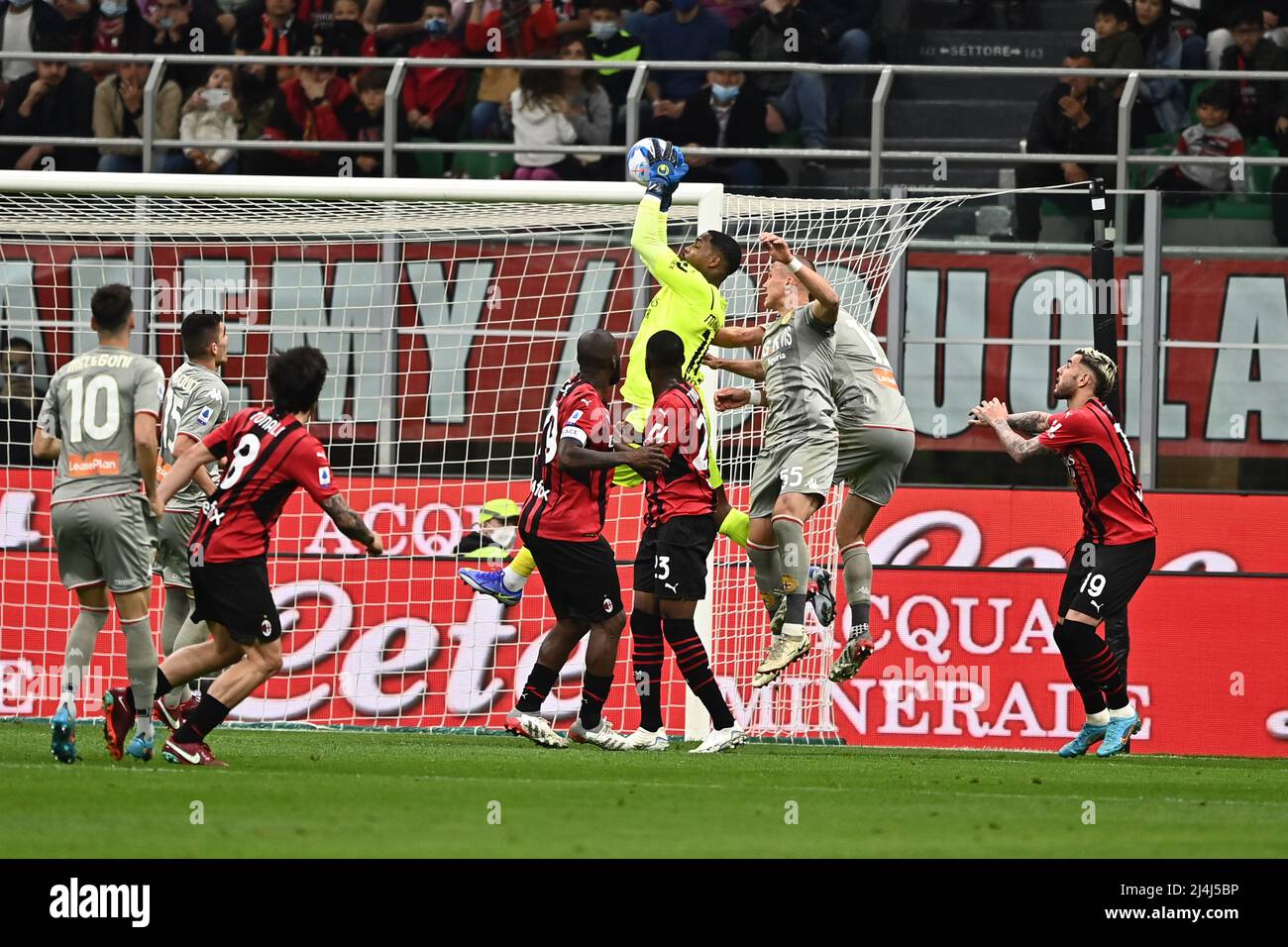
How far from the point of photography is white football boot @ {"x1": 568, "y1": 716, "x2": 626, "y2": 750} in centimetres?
1027

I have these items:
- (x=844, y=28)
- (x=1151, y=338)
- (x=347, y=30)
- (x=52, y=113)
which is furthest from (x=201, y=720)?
(x=844, y=28)

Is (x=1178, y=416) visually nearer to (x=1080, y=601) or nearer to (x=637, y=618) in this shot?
(x=1080, y=601)

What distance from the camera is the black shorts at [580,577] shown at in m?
9.92

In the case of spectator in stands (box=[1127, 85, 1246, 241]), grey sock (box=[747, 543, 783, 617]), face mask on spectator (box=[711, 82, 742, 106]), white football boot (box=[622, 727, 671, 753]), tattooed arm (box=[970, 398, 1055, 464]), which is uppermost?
face mask on spectator (box=[711, 82, 742, 106])

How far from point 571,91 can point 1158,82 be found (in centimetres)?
461

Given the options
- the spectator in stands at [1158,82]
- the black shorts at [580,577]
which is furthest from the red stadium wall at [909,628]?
the spectator in stands at [1158,82]

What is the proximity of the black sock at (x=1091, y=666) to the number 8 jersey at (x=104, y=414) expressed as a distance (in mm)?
5146

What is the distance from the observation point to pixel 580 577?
9922 mm

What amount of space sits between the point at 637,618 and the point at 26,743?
3302 millimetres

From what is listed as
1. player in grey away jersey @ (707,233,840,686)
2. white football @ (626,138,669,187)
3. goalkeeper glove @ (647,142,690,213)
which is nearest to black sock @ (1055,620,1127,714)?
player in grey away jersey @ (707,233,840,686)

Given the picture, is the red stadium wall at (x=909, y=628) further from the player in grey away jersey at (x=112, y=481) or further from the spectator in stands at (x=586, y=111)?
the player in grey away jersey at (x=112, y=481)

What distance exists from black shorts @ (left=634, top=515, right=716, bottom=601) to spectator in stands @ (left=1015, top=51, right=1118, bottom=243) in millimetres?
5288

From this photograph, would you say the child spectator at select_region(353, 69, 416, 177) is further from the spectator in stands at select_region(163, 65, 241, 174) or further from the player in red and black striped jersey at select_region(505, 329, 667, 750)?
the player in red and black striped jersey at select_region(505, 329, 667, 750)

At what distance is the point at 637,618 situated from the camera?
1052 cm
